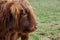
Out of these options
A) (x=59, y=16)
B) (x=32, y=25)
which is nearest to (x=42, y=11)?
Result: (x=59, y=16)

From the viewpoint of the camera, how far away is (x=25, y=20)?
177 inches

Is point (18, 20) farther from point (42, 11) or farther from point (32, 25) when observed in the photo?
point (42, 11)

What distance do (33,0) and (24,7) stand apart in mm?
8205

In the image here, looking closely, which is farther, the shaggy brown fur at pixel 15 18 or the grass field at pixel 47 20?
the grass field at pixel 47 20

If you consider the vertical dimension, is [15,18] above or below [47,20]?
above

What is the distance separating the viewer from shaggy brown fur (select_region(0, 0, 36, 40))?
441 centimetres

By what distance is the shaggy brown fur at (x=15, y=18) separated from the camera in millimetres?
4414

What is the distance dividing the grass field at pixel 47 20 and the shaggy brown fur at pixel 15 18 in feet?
8.20

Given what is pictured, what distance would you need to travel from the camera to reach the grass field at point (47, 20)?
7320 millimetres

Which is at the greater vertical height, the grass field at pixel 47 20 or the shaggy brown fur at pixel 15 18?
the shaggy brown fur at pixel 15 18

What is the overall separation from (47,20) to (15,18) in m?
4.48

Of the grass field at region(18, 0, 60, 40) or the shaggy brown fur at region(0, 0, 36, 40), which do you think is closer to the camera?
the shaggy brown fur at region(0, 0, 36, 40)

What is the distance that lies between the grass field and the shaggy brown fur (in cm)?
250

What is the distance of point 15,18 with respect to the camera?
439 cm
